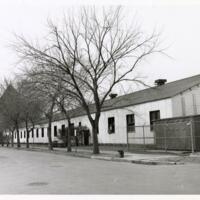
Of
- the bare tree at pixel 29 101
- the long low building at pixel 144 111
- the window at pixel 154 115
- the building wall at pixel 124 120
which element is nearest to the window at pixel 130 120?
the long low building at pixel 144 111

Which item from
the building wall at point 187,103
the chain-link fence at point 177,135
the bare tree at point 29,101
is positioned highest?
the bare tree at point 29,101

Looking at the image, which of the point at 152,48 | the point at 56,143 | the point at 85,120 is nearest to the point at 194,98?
the point at 152,48

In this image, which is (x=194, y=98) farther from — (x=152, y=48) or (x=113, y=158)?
(x=113, y=158)

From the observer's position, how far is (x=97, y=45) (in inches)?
1055

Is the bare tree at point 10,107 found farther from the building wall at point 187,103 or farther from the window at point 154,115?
the building wall at point 187,103

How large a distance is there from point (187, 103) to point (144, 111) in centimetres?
421

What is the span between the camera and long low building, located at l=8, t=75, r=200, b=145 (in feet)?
94.3

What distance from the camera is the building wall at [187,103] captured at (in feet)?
93.4

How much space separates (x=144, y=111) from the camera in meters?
31.7

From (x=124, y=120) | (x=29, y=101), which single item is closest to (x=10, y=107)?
(x=29, y=101)

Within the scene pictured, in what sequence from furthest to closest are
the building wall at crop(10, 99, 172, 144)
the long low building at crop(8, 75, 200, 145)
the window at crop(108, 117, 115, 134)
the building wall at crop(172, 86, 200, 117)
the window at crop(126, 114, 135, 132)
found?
1. the window at crop(108, 117, 115, 134)
2. the window at crop(126, 114, 135, 132)
3. the building wall at crop(10, 99, 172, 144)
4. the long low building at crop(8, 75, 200, 145)
5. the building wall at crop(172, 86, 200, 117)

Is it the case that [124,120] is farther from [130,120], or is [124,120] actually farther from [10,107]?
[10,107]

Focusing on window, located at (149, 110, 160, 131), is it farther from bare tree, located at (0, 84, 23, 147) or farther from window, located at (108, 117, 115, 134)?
bare tree, located at (0, 84, 23, 147)

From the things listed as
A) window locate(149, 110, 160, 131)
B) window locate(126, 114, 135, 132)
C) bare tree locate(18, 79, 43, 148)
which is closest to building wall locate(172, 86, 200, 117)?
window locate(149, 110, 160, 131)
